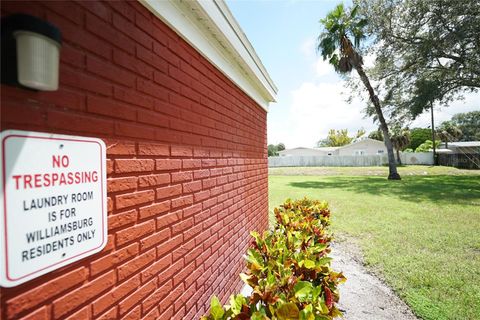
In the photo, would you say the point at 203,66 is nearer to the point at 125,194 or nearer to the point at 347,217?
the point at 125,194

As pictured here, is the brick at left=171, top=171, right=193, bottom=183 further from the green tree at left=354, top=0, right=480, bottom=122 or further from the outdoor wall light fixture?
the green tree at left=354, top=0, right=480, bottom=122

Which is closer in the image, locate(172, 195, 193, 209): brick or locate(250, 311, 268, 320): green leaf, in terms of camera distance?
locate(250, 311, 268, 320): green leaf

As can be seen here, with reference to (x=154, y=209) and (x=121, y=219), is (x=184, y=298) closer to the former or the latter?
(x=154, y=209)

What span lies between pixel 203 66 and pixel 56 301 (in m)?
2.32

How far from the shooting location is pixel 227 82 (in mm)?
3734

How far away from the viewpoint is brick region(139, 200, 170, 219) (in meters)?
1.86

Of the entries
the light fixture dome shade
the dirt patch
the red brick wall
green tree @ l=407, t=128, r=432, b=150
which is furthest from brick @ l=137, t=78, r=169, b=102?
green tree @ l=407, t=128, r=432, b=150

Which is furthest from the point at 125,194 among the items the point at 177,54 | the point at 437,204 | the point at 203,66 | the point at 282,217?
the point at 437,204

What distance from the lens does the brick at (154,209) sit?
6.12 feet

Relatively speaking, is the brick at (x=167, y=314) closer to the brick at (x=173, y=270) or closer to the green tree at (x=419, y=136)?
the brick at (x=173, y=270)

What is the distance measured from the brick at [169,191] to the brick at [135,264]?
39 cm

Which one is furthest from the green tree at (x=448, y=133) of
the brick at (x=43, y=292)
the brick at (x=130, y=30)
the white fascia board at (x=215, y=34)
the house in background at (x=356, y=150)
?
the brick at (x=43, y=292)

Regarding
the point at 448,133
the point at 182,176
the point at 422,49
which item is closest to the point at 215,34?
the point at 182,176

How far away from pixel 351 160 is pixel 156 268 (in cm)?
5041
